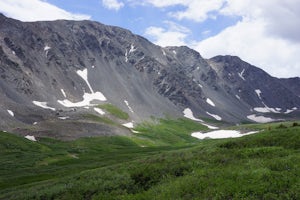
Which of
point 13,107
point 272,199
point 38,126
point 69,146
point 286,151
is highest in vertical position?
point 13,107

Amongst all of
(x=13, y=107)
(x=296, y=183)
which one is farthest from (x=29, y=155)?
(x=296, y=183)

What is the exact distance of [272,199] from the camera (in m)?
22.3

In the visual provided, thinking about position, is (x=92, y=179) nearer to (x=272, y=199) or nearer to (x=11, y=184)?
(x=272, y=199)

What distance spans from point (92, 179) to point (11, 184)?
3927cm

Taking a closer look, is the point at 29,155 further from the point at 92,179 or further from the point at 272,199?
the point at 272,199

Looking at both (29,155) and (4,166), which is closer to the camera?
(4,166)

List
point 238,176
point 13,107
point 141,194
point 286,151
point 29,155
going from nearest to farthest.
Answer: point 238,176
point 141,194
point 286,151
point 29,155
point 13,107

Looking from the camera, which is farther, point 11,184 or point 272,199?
point 11,184

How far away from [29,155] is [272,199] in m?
102

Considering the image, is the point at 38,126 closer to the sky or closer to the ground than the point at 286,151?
closer to the sky

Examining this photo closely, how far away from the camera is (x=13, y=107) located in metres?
179

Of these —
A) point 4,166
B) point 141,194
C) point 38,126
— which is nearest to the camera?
point 141,194

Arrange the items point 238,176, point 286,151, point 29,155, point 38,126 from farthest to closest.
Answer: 1. point 38,126
2. point 29,155
3. point 286,151
4. point 238,176

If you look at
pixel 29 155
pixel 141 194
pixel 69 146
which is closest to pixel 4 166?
pixel 29 155
